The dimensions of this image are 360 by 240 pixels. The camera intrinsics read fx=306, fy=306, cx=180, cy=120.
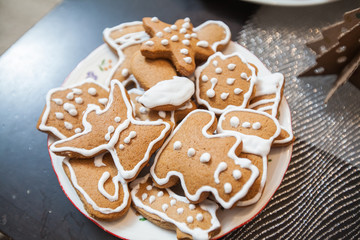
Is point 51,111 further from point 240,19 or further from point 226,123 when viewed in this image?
point 240,19

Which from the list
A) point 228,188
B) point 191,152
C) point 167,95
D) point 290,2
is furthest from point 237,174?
point 290,2

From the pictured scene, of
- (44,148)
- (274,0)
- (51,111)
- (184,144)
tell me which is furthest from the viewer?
(274,0)

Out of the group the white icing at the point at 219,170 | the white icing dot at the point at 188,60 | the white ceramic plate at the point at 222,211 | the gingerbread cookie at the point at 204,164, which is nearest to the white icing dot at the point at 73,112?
the white ceramic plate at the point at 222,211

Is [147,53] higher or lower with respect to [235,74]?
higher

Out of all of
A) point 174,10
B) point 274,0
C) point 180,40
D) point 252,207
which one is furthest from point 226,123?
point 174,10

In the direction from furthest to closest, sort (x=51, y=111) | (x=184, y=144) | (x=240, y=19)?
(x=240, y=19), (x=51, y=111), (x=184, y=144)

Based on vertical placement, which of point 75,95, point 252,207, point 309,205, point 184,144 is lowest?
point 309,205

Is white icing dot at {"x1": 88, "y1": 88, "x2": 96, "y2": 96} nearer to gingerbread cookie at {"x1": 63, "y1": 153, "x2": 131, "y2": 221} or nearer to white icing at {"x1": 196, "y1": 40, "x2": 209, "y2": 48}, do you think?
gingerbread cookie at {"x1": 63, "y1": 153, "x2": 131, "y2": 221}
